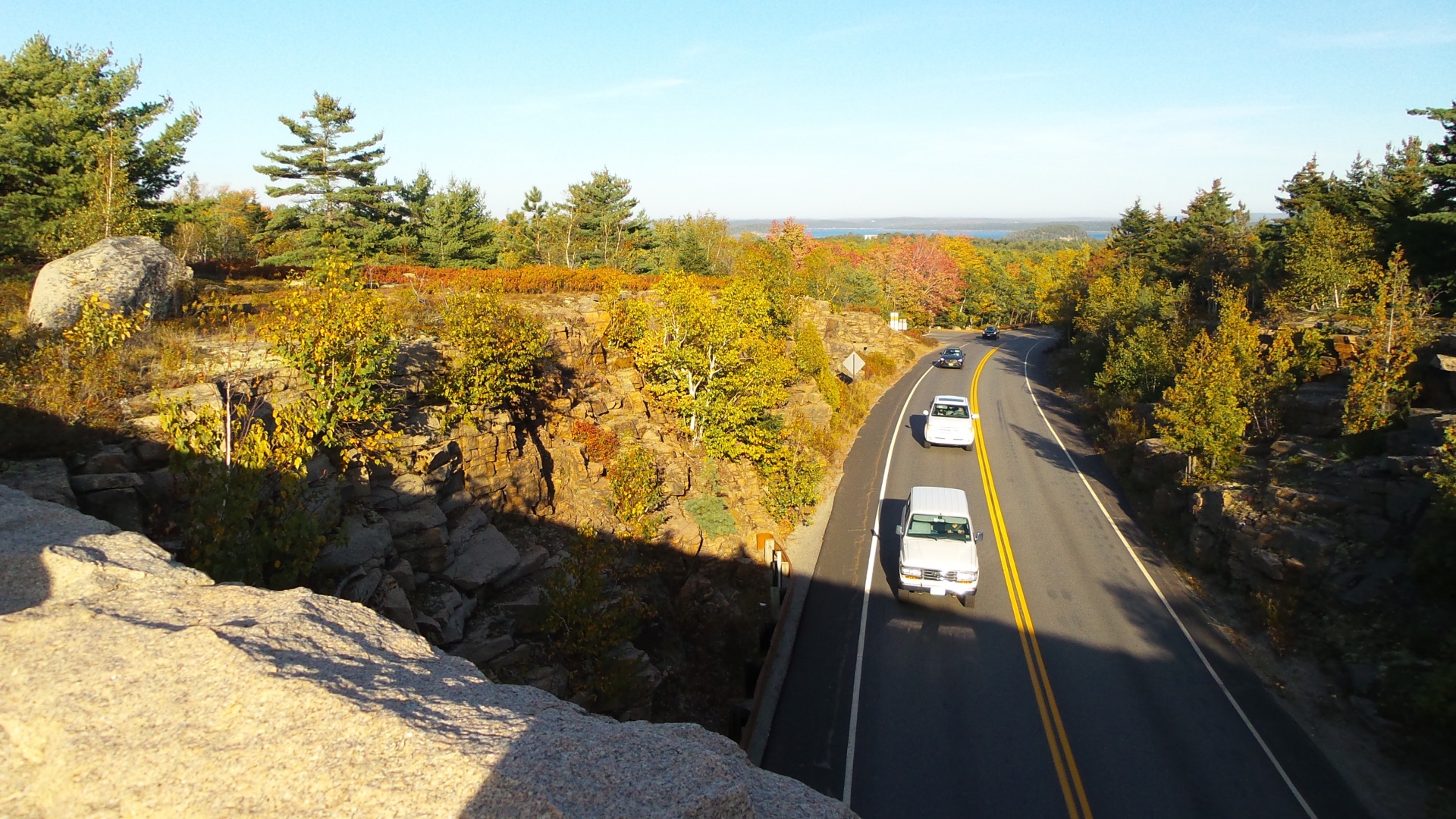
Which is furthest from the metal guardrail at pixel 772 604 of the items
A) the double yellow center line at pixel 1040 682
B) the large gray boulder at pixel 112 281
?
the large gray boulder at pixel 112 281

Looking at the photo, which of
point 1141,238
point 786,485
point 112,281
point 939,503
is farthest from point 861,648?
point 1141,238

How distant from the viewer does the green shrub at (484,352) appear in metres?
15.5

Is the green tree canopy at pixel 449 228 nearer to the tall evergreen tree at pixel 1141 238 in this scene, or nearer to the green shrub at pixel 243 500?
the green shrub at pixel 243 500

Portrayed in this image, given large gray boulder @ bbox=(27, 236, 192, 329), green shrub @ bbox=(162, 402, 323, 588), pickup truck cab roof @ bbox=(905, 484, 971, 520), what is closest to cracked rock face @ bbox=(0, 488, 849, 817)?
green shrub @ bbox=(162, 402, 323, 588)

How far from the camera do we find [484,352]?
51.2ft

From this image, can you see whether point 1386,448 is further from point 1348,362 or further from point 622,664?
point 622,664

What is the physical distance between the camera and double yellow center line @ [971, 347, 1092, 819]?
→ 10.9m

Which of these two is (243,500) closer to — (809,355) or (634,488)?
(634,488)

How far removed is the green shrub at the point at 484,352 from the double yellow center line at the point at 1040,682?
1200 cm

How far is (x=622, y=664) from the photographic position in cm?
1169

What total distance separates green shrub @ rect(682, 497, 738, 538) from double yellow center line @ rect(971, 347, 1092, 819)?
6969 millimetres

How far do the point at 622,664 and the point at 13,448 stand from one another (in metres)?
8.43

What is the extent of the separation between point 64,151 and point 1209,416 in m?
32.0

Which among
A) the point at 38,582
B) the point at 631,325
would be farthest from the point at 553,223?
the point at 38,582
